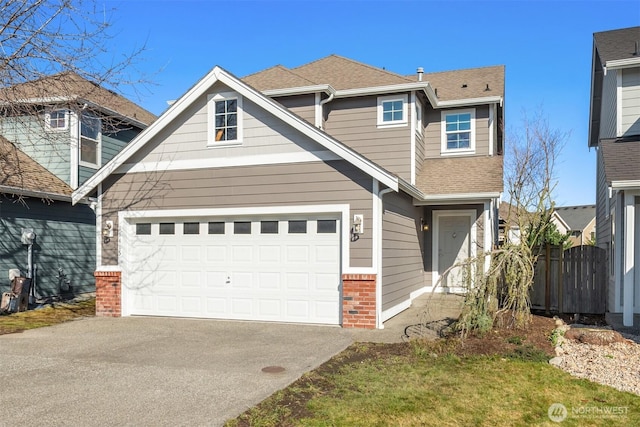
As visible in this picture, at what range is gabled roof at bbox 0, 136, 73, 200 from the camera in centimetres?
1356

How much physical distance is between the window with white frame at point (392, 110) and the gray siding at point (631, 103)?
5.31 meters

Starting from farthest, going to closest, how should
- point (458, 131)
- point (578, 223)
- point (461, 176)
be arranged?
point (578, 223) < point (458, 131) < point (461, 176)

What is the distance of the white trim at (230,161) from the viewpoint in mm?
10789

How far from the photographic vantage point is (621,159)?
10469mm

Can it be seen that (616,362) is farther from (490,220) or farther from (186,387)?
(490,220)

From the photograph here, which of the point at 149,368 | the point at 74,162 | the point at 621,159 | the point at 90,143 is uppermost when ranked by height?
the point at 90,143

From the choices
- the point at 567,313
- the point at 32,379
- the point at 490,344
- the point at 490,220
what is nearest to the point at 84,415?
the point at 32,379

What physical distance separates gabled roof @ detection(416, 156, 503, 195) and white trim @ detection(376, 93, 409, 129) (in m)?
1.66

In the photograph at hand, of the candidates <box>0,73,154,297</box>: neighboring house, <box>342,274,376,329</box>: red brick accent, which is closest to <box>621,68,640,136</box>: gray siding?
<box>342,274,376,329</box>: red brick accent

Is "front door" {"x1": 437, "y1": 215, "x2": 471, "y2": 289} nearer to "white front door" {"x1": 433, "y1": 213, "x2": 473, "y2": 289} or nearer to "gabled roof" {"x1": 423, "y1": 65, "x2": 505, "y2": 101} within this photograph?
"white front door" {"x1": 433, "y1": 213, "x2": 473, "y2": 289}

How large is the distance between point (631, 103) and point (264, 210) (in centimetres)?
883

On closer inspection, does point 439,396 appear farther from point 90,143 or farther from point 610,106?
point 90,143

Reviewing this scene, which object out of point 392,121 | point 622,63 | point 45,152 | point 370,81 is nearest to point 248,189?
point 392,121

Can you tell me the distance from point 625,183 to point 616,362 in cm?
375
